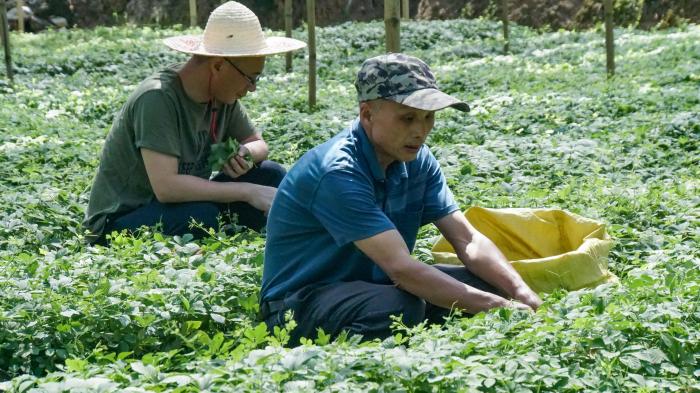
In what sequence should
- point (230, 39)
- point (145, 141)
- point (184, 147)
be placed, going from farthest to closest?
point (184, 147), point (230, 39), point (145, 141)

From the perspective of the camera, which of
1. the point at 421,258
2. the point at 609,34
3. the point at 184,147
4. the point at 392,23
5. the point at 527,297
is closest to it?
the point at 527,297

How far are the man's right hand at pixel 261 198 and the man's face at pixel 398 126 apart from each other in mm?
1620

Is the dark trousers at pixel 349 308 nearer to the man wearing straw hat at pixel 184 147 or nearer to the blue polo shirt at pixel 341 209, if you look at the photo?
the blue polo shirt at pixel 341 209

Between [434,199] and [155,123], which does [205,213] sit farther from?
[434,199]

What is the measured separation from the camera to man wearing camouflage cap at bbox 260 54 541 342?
397 cm

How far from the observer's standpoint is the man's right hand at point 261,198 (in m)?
5.64

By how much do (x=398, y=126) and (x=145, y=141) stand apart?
1.83 m

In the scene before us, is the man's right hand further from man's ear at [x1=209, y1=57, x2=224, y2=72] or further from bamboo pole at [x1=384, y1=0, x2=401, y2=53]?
bamboo pole at [x1=384, y1=0, x2=401, y2=53]

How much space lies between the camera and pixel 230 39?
5578 millimetres

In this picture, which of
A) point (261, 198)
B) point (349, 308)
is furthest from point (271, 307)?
point (261, 198)

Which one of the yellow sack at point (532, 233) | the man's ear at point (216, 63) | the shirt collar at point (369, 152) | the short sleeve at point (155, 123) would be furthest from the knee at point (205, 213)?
the shirt collar at point (369, 152)

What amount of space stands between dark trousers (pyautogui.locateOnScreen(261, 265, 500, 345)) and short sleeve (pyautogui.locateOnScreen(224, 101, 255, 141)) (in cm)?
200

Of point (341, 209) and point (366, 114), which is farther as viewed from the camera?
point (366, 114)

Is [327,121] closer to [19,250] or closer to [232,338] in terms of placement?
[19,250]
